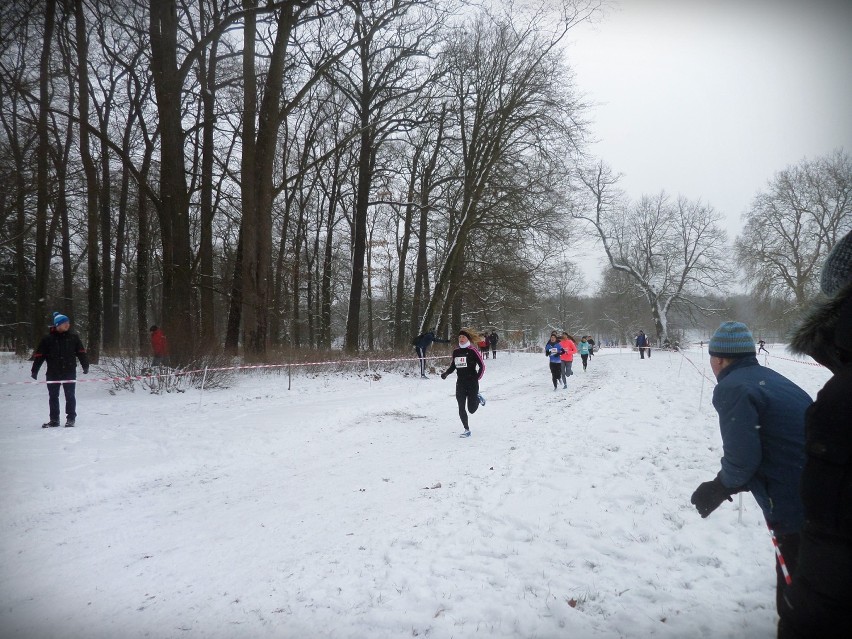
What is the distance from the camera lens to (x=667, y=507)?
4.75 m

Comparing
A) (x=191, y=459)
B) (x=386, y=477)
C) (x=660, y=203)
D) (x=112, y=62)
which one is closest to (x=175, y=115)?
(x=112, y=62)

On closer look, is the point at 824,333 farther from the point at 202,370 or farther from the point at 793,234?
the point at 793,234

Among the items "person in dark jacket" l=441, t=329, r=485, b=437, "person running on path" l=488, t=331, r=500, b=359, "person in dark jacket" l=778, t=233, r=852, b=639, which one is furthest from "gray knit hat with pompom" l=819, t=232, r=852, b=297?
"person running on path" l=488, t=331, r=500, b=359

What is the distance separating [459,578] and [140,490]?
14.9ft

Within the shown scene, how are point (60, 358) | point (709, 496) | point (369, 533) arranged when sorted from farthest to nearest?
point (60, 358)
point (369, 533)
point (709, 496)

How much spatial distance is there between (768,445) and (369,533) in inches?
132

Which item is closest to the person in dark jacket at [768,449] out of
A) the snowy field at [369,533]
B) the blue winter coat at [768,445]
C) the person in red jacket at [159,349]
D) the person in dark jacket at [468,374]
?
the blue winter coat at [768,445]

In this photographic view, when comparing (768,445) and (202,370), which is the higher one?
(768,445)

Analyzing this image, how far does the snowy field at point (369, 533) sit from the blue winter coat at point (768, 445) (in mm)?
1097

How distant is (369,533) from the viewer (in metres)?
4.43

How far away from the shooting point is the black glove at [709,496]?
253 cm

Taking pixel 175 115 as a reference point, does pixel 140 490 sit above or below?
below

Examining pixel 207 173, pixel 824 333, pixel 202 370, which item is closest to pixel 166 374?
pixel 202 370

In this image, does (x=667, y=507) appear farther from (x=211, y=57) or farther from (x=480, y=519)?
(x=211, y=57)
